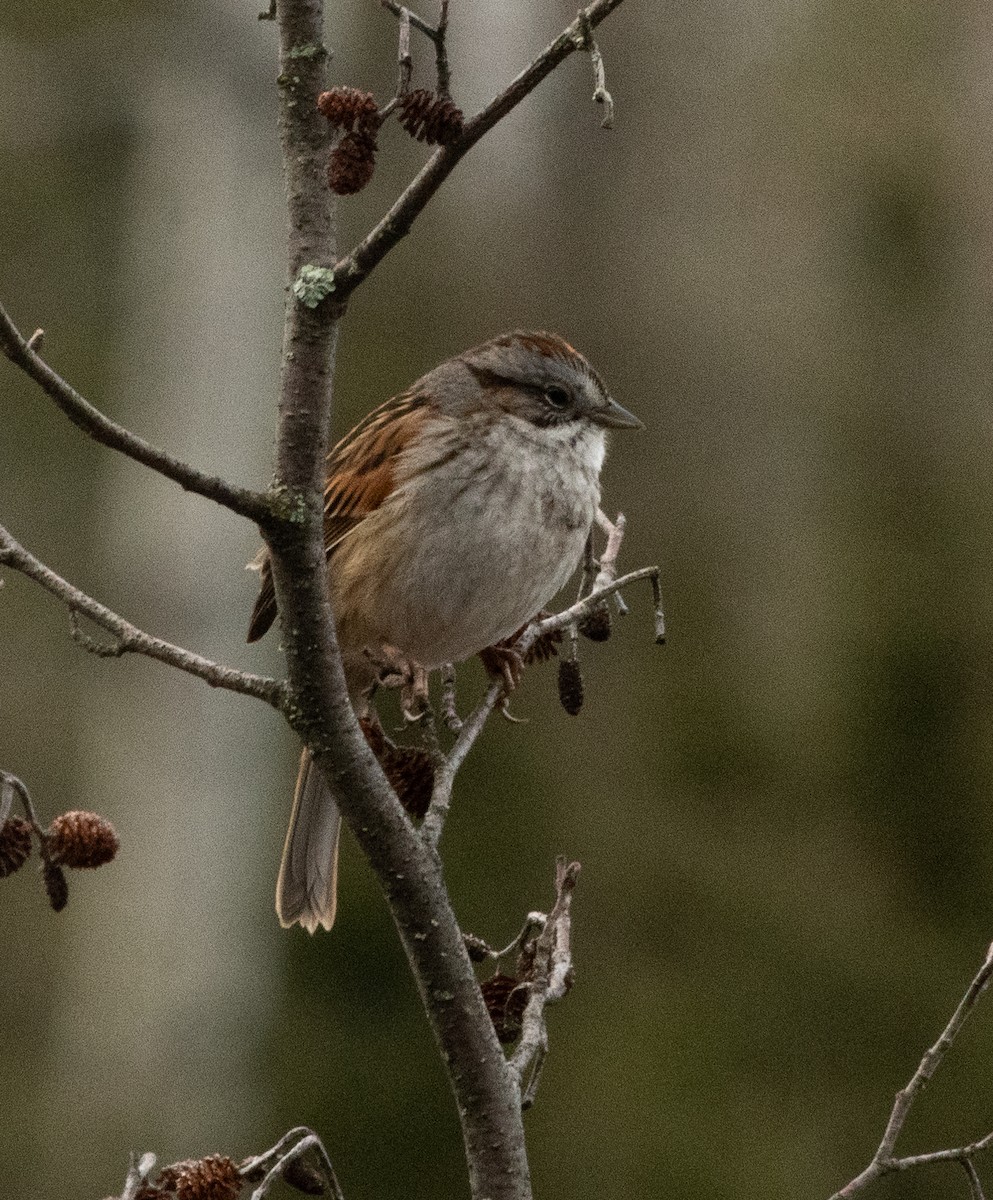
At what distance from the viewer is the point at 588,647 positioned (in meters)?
9.97

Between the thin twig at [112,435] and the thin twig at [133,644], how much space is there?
0.19m

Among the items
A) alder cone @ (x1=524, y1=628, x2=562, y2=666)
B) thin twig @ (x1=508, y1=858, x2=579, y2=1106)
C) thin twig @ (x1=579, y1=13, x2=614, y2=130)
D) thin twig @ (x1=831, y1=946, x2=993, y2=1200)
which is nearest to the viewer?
thin twig @ (x1=579, y1=13, x2=614, y2=130)

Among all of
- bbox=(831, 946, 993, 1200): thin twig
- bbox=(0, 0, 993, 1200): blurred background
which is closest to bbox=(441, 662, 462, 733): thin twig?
bbox=(831, 946, 993, 1200): thin twig

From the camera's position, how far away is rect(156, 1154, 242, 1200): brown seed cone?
2.13 meters

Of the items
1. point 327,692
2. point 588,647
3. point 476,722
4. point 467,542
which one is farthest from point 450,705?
point 588,647

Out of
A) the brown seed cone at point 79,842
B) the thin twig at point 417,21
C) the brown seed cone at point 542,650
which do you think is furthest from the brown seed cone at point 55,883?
the brown seed cone at point 542,650

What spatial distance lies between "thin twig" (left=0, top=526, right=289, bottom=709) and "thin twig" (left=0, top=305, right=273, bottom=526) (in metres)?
0.19

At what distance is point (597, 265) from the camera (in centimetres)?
1272

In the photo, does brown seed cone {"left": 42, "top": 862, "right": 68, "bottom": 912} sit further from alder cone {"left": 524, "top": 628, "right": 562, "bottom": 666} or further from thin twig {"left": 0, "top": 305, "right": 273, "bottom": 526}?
alder cone {"left": 524, "top": 628, "right": 562, "bottom": 666}

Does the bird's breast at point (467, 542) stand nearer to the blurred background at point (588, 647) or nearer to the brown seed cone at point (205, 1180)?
the brown seed cone at point (205, 1180)

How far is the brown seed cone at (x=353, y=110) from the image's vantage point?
2.17 metres

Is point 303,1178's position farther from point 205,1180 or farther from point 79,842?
point 79,842

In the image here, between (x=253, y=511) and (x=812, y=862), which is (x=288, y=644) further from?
(x=812, y=862)

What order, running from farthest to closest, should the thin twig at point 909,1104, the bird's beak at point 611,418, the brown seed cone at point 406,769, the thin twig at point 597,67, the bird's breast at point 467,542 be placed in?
the bird's beak at point 611,418, the bird's breast at point 467,542, the brown seed cone at point 406,769, the thin twig at point 909,1104, the thin twig at point 597,67
